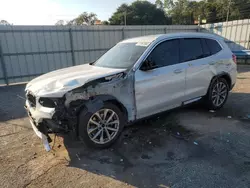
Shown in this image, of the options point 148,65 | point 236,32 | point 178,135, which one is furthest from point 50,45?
point 236,32

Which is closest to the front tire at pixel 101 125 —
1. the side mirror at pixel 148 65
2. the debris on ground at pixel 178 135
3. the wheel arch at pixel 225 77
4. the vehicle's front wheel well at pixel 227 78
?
the side mirror at pixel 148 65

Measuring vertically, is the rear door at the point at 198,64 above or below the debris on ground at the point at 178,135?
above

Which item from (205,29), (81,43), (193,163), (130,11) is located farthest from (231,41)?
(130,11)

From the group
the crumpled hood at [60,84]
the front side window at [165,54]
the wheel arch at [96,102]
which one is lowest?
the wheel arch at [96,102]

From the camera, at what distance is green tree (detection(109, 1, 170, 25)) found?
149ft

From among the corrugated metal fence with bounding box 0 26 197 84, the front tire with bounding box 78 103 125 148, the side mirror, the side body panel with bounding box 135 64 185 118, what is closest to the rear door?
the side body panel with bounding box 135 64 185 118

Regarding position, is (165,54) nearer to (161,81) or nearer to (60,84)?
(161,81)

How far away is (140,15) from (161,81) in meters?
47.2

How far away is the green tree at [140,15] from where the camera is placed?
45500 mm

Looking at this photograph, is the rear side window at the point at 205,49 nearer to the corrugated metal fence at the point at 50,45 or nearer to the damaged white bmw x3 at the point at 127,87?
the damaged white bmw x3 at the point at 127,87

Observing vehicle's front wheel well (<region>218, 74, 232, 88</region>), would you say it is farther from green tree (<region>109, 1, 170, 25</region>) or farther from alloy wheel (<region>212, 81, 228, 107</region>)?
green tree (<region>109, 1, 170, 25</region>)

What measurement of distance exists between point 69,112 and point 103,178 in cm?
105

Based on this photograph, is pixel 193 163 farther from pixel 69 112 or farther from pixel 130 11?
pixel 130 11

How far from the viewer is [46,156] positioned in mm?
3371
